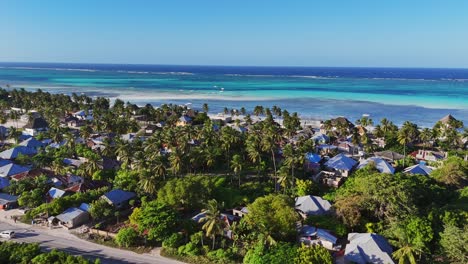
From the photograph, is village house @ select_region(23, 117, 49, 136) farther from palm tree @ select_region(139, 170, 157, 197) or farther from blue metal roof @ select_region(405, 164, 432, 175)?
blue metal roof @ select_region(405, 164, 432, 175)

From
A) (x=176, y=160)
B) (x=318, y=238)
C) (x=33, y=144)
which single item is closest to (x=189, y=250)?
(x=318, y=238)

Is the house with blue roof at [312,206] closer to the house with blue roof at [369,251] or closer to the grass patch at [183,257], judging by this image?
the house with blue roof at [369,251]

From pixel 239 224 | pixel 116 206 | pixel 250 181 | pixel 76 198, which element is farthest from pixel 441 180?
pixel 76 198

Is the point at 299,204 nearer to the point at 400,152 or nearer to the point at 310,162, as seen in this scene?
the point at 310,162

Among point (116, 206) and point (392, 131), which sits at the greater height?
point (392, 131)

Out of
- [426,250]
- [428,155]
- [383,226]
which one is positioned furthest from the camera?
[428,155]
